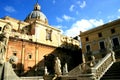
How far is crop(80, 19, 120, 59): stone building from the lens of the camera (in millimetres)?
24906

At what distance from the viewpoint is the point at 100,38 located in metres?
27.1

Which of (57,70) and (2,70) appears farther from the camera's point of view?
(57,70)

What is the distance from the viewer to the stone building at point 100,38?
24.9 meters

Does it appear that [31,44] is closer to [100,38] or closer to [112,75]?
[100,38]

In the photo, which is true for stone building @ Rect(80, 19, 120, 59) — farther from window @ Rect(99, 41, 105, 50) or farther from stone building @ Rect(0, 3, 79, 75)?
stone building @ Rect(0, 3, 79, 75)

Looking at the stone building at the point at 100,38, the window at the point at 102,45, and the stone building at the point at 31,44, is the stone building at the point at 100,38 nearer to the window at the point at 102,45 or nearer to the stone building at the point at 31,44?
the window at the point at 102,45

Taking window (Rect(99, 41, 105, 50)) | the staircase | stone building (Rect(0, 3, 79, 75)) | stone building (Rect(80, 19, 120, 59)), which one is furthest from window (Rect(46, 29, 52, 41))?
the staircase

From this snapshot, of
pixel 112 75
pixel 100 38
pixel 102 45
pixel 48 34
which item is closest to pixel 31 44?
pixel 48 34

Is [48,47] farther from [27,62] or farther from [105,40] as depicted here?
[105,40]

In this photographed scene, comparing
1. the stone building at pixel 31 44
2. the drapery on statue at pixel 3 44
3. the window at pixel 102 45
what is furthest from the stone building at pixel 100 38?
the drapery on statue at pixel 3 44

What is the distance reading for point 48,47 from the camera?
27.2 meters

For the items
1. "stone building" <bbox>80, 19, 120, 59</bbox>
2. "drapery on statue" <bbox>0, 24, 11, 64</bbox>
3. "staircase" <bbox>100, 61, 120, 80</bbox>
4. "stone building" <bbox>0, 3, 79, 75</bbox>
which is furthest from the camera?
"stone building" <bbox>80, 19, 120, 59</bbox>

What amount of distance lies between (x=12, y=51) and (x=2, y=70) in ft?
59.1

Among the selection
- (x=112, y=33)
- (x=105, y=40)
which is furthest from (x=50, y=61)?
(x=112, y=33)
